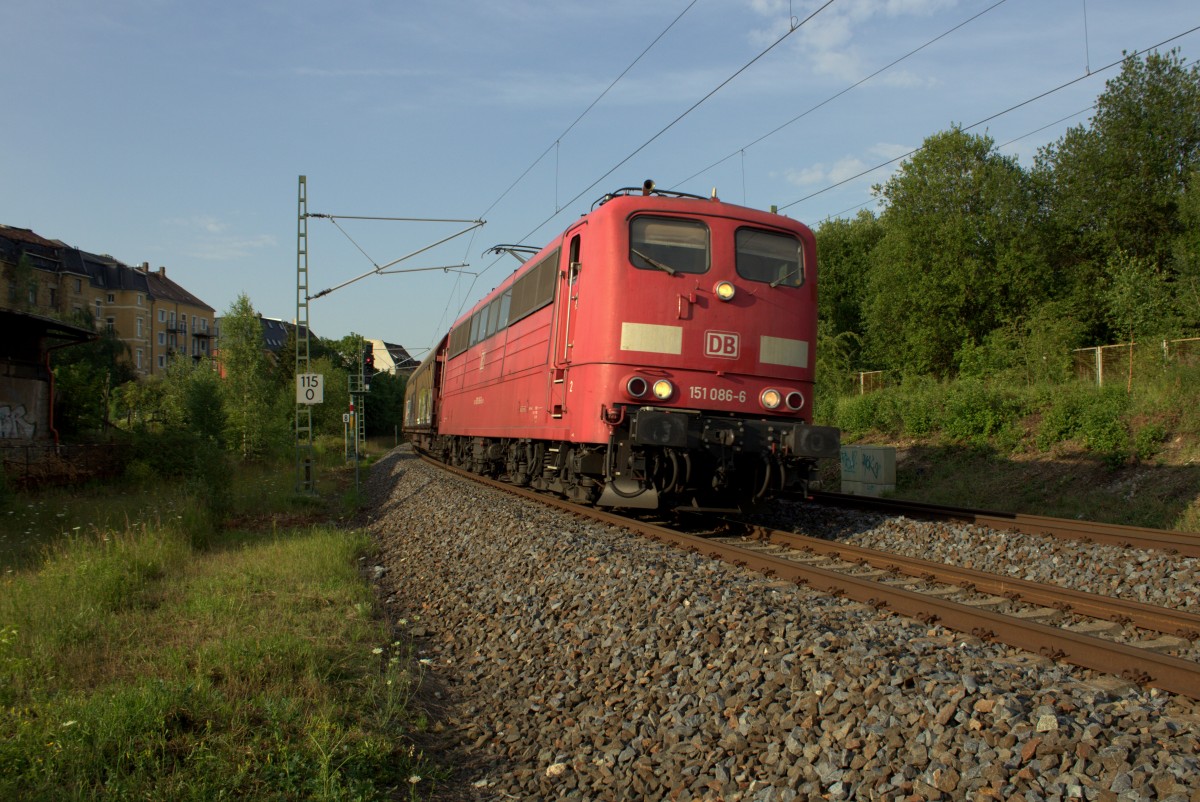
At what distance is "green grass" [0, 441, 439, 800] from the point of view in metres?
3.60

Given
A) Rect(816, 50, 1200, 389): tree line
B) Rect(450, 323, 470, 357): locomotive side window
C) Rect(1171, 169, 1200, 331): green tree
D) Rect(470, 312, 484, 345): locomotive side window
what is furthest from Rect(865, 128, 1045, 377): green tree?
Rect(470, 312, 484, 345): locomotive side window

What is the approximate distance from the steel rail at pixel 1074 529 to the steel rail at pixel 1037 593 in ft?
6.66

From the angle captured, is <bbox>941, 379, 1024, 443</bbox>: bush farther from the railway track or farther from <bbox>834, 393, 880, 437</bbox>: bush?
the railway track

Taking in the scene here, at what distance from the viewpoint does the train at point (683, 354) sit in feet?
28.4

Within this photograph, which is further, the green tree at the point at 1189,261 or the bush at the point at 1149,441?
the green tree at the point at 1189,261

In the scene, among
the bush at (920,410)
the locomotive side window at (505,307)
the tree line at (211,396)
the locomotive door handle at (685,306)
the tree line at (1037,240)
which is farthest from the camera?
the tree line at (1037,240)

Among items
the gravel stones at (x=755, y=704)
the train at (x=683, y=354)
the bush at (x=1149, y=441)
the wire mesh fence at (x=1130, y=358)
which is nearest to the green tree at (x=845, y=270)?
the wire mesh fence at (x=1130, y=358)

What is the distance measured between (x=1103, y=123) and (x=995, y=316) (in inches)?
303

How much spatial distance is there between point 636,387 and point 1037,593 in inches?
159

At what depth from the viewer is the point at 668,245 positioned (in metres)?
9.09

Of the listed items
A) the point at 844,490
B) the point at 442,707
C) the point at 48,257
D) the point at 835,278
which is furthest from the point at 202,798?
the point at 48,257

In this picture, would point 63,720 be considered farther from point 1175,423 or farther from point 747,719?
point 1175,423

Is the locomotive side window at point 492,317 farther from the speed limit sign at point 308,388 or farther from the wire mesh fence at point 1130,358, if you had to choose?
the wire mesh fence at point 1130,358

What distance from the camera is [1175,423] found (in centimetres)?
1484
